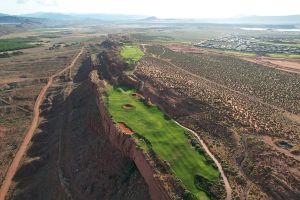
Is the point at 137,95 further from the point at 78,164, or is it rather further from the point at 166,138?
the point at 166,138

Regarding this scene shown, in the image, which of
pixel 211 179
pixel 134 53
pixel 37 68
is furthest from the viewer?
pixel 37 68

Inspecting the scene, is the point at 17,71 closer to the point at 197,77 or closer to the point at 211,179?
the point at 197,77

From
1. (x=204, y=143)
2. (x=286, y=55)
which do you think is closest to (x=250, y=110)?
(x=204, y=143)

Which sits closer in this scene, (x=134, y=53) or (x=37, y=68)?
(x=134, y=53)

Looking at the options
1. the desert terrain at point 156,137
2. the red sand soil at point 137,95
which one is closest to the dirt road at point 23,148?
the desert terrain at point 156,137

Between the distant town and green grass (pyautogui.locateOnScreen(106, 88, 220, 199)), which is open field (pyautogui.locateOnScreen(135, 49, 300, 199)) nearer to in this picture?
green grass (pyautogui.locateOnScreen(106, 88, 220, 199))

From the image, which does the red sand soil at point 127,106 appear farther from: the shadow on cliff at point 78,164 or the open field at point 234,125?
the open field at point 234,125
